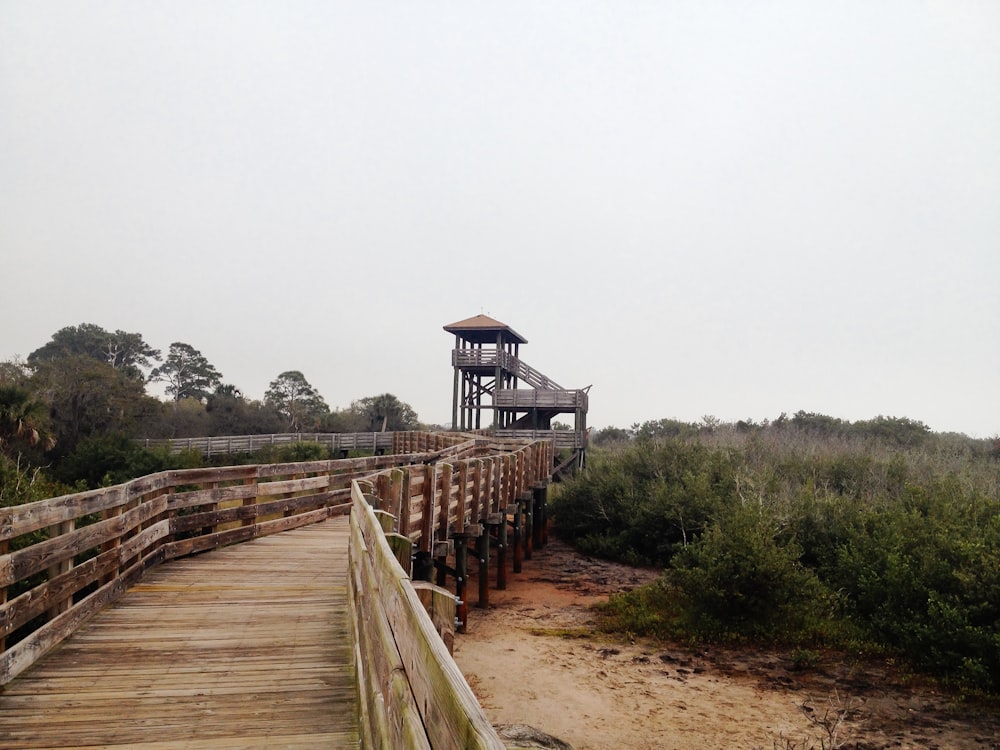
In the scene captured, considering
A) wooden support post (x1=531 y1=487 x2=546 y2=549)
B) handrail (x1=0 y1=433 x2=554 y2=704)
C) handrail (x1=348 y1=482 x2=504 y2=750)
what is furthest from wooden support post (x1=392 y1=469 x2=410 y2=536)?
wooden support post (x1=531 y1=487 x2=546 y2=549)

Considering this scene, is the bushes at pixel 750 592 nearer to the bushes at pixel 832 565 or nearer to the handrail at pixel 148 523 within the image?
the bushes at pixel 832 565

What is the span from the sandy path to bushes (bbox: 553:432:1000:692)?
0.89 metres

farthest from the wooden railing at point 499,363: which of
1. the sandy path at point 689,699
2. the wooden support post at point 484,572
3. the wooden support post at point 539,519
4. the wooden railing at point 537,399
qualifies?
the sandy path at point 689,699

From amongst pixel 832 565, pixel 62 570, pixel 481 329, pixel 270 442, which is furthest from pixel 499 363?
pixel 62 570

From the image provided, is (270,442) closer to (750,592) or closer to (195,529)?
(195,529)

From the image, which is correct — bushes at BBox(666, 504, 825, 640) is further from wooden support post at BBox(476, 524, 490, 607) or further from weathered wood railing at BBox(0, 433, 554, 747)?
wooden support post at BBox(476, 524, 490, 607)

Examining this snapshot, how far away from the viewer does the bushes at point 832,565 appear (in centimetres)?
984

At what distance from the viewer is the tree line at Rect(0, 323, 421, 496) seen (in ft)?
66.8

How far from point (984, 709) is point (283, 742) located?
359 inches

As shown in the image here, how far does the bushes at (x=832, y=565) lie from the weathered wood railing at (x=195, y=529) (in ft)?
13.4

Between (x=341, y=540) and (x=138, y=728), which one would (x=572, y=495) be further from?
(x=138, y=728)

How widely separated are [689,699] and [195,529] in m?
7.30

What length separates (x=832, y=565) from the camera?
14492 millimetres

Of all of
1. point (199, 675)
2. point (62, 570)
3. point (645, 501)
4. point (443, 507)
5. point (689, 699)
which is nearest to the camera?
point (199, 675)
